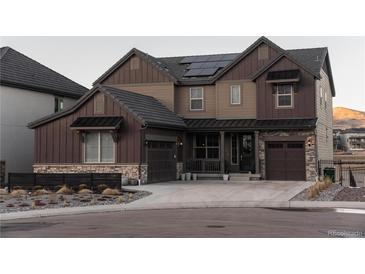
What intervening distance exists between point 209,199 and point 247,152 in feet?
40.9

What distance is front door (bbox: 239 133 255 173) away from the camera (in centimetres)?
3250

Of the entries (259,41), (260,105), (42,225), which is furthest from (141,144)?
(42,225)

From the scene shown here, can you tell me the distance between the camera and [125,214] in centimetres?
1714

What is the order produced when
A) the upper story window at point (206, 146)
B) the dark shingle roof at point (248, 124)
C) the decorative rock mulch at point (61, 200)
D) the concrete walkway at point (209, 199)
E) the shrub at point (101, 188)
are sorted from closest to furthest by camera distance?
the concrete walkway at point (209, 199) → the decorative rock mulch at point (61, 200) → the shrub at point (101, 188) → the dark shingle roof at point (248, 124) → the upper story window at point (206, 146)

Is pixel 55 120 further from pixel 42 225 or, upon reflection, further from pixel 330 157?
pixel 330 157

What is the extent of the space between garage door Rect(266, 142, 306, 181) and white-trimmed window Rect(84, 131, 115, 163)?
947cm

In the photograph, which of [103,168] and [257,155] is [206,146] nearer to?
[257,155]

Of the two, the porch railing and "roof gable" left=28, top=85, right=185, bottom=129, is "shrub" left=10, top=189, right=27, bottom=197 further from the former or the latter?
the porch railing

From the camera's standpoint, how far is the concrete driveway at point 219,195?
64.0ft

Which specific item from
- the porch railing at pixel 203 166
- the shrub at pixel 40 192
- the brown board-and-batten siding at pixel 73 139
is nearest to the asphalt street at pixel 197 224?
the shrub at pixel 40 192

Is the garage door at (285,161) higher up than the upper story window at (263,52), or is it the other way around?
the upper story window at (263,52)

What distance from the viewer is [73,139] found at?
29.0 m

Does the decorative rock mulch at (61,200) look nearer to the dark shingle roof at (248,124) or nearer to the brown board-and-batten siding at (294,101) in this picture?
the dark shingle roof at (248,124)

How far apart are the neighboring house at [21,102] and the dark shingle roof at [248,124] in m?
9.94
